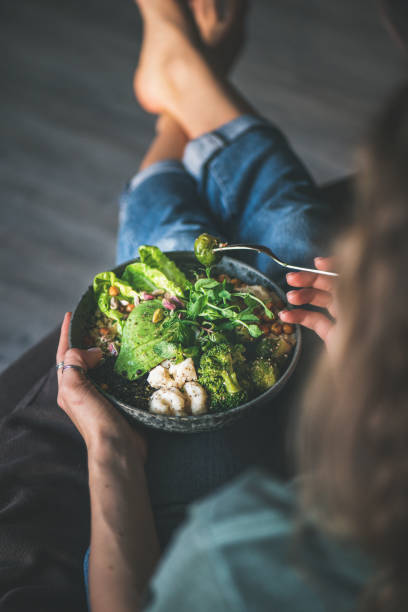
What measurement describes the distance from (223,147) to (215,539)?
2.83 ft

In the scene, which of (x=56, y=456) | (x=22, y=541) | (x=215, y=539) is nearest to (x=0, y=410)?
(x=56, y=456)

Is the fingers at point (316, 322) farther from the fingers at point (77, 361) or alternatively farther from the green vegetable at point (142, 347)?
the fingers at point (77, 361)

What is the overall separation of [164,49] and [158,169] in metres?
0.43

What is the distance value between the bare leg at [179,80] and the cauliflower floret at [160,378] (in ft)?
2.31

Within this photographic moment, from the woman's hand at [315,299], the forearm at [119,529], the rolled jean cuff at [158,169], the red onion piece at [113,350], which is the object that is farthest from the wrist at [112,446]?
the rolled jean cuff at [158,169]

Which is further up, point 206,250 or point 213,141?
point 213,141

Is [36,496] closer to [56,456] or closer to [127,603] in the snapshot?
[56,456]

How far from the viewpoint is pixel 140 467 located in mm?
688

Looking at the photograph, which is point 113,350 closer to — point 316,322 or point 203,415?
point 203,415

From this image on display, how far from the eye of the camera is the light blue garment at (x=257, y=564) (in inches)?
14.1

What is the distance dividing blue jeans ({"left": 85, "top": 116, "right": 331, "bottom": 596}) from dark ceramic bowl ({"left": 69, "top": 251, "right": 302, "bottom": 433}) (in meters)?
0.11

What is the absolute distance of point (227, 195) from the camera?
1.00m

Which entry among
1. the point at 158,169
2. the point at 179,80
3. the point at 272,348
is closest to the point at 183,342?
the point at 272,348

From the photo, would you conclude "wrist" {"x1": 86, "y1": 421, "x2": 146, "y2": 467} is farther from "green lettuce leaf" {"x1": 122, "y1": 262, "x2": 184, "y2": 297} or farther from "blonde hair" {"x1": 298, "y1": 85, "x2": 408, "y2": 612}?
"blonde hair" {"x1": 298, "y1": 85, "x2": 408, "y2": 612}
